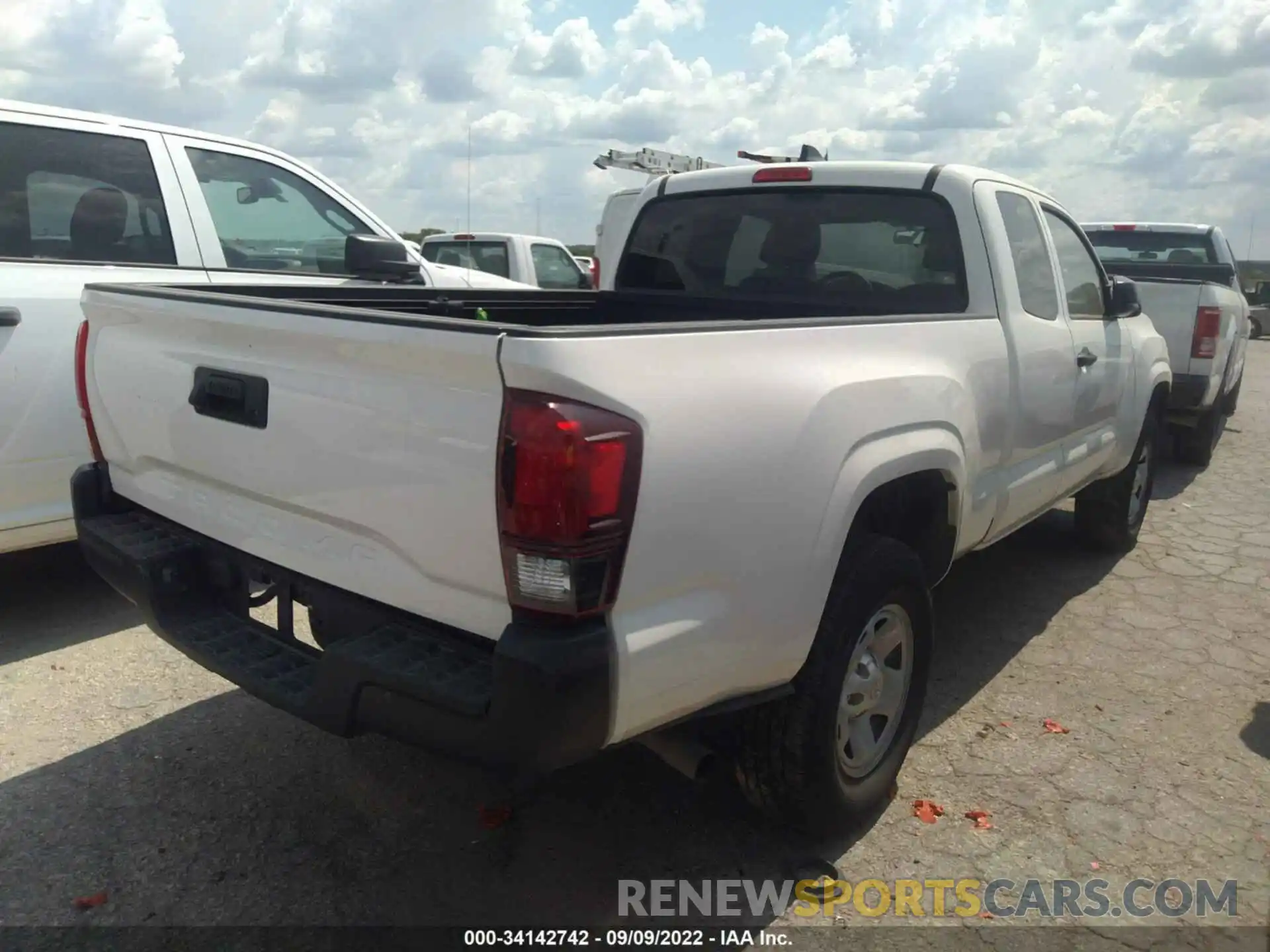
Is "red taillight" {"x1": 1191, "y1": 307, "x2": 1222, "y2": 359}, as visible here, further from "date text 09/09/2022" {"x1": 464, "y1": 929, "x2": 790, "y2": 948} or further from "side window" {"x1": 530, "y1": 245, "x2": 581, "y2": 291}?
"side window" {"x1": 530, "y1": 245, "x2": 581, "y2": 291}

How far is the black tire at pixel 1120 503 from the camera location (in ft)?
17.9

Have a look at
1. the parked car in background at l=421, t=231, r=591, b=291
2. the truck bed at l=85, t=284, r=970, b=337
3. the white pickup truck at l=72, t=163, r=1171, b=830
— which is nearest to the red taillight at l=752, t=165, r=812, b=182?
the white pickup truck at l=72, t=163, r=1171, b=830

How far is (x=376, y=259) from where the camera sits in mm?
5016

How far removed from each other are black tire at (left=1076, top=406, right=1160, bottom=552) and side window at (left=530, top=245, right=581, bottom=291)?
749 cm

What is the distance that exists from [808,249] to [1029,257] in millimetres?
878

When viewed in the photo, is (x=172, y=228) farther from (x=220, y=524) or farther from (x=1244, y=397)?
(x=1244, y=397)

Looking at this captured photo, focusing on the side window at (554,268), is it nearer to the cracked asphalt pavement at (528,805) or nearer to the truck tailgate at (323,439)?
the cracked asphalt pavement at (528,805)

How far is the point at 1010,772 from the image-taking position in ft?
11.0

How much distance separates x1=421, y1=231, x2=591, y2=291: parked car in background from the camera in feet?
38.3

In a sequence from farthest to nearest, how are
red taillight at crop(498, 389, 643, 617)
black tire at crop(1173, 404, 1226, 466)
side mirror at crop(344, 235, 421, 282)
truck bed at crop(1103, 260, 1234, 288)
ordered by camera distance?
truck bed at crop(1103, 260, 1234, 288) → black tire at crop(1173, 404, 1226, 466) → side mirror at crop(344, 235, 421, 282) → red taillight at crop(498, 389, 643, 617)

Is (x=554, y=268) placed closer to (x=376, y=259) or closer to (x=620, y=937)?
(x=376, y=259)

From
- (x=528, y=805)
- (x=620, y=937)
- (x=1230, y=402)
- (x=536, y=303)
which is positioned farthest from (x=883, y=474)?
(x=1230, y=402)

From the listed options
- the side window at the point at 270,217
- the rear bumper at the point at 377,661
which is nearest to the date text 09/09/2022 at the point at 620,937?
the rear bumper at the point at 377,661

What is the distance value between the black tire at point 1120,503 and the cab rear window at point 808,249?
2.30 meters
